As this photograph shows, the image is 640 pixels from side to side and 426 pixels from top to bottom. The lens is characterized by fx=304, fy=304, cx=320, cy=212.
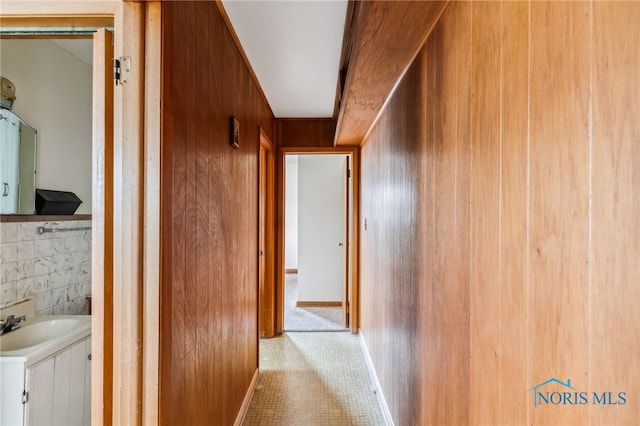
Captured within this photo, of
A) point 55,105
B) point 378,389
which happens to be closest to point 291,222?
point 378,389

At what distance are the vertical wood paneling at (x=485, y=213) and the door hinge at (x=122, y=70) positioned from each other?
1047 millimetres

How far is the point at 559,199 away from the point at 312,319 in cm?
372

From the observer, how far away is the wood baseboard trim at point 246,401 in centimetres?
192

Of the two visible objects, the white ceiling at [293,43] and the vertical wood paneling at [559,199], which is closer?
the vertical wood paneling at [559,199]

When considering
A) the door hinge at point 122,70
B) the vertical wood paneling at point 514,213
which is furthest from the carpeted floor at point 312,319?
the door hinge at point 122,70

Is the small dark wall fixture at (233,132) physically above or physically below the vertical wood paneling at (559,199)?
above

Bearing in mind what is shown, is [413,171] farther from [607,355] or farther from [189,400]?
[189,400]

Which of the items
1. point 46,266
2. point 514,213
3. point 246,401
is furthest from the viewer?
point 246,401

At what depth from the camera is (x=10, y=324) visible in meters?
1.56

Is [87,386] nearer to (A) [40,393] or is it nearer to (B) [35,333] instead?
(A) [40,393]

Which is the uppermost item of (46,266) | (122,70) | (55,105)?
(55,105)

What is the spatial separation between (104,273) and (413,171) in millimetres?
1280

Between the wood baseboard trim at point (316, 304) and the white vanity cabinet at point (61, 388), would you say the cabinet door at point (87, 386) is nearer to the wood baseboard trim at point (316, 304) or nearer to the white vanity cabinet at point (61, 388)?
the white vanity cabinet at point (61, 388)

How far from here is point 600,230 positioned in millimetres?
475
